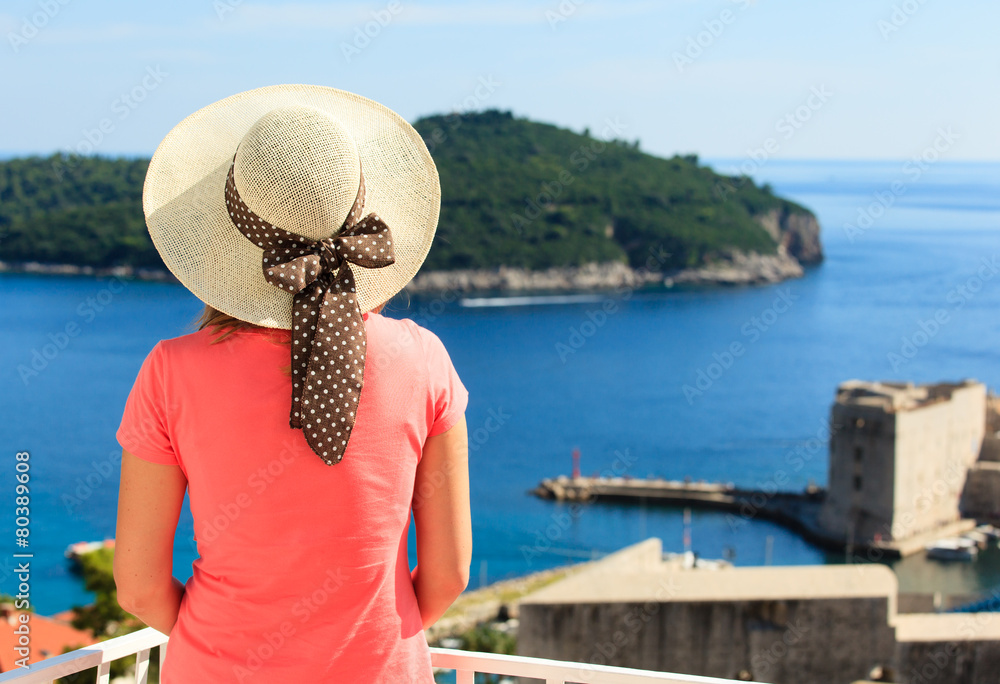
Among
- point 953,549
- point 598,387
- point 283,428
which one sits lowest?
point 953,549

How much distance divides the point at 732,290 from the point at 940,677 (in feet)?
198

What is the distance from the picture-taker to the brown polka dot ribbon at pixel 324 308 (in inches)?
36.0

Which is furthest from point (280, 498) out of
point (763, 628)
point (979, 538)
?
point (979, 538)

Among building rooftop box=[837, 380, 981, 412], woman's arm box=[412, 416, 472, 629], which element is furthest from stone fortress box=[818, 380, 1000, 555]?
woman's arm box=[412, 416, 472, 629]

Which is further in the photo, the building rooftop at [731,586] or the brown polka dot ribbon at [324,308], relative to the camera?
the building rooftop at [731,586]

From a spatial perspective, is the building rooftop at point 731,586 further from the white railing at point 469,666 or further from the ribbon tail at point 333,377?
the ribbon tail at point 333,377

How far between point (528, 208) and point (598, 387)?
1971cm

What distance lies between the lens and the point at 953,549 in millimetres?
26422

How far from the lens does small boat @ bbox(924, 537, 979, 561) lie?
26.2 meters

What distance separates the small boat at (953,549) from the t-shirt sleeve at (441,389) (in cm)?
2858

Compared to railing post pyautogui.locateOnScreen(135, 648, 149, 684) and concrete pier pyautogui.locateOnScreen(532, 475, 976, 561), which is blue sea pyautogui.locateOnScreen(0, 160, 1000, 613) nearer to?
concrete pier pyautogui.locateOnScreen(532, 475, 976, 561)

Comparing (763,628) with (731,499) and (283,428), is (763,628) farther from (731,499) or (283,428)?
(731,499)

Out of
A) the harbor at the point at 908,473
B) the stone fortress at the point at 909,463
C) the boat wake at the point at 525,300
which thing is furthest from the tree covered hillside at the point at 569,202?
the stone fortress at the point at 909,463

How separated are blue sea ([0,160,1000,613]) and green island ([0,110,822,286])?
258 centimetres
